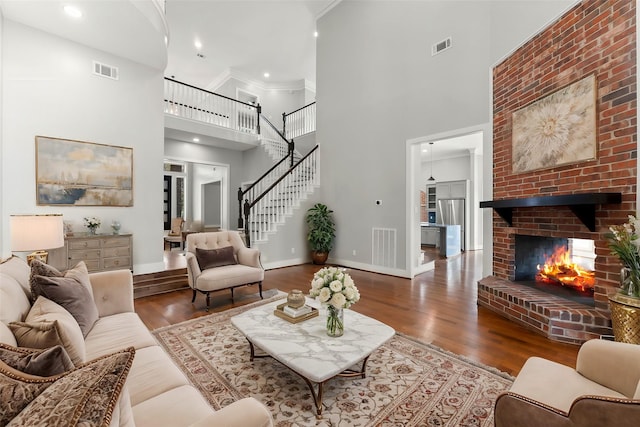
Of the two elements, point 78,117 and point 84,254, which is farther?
point 78,117

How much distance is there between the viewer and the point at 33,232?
2416 mm

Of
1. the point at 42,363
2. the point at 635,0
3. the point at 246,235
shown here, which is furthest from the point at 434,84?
the point at 42,363

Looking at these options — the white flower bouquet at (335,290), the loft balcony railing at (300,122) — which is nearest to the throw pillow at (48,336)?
the white flower bouquet at (335,290)

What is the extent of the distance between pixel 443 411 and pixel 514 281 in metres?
2.54

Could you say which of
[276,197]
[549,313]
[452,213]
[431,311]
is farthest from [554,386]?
[452,213]

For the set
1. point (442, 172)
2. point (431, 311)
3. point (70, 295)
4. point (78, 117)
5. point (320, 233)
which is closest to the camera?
point (70, 295)

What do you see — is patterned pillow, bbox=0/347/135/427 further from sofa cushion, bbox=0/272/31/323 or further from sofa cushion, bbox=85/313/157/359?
sofa cushion, bbox=85/313/157/359

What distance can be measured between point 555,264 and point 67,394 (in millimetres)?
4631

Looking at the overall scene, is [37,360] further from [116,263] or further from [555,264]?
[555,264]

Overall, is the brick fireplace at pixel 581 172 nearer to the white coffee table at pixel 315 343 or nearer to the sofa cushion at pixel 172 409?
the white coffee table at pixel 315 343

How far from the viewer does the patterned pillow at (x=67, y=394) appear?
64 centimetres

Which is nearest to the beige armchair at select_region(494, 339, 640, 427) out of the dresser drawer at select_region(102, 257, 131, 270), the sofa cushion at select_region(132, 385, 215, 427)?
the sofa cushion at select_region(132, 385, 215, 427)

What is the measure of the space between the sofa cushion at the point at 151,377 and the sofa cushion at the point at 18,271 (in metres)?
0.85

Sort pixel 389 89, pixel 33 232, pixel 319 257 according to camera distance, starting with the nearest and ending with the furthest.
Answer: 1. pixel 33 232
2. pixel 389 89
3. pixel 319 257
